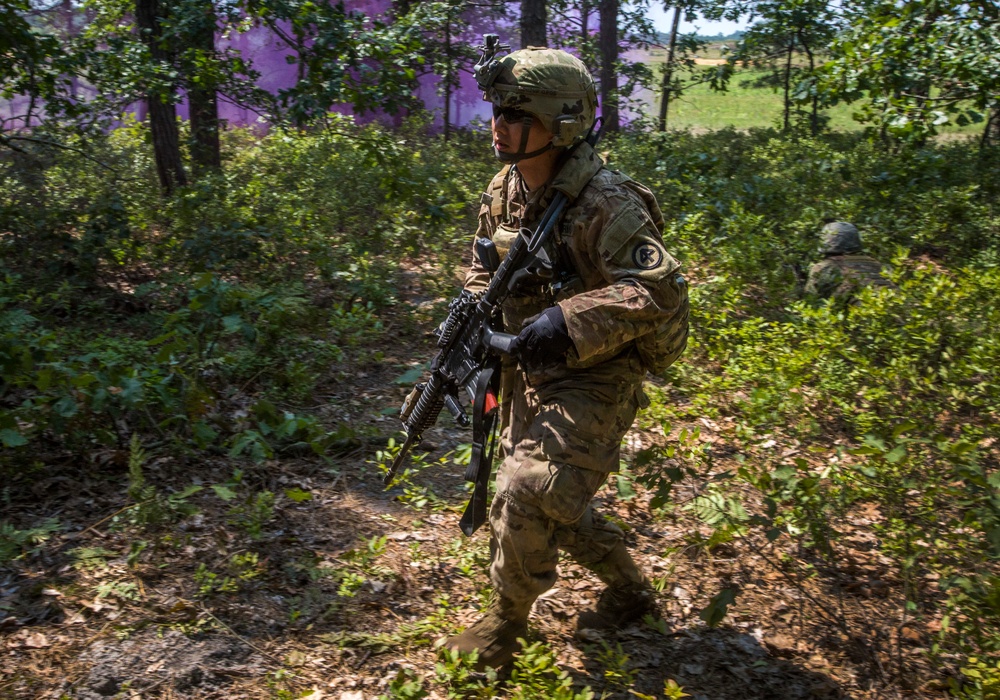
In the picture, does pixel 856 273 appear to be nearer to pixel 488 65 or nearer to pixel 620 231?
pixel 620 231

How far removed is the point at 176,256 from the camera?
22.8 ft

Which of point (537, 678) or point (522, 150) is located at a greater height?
point (522, 150)

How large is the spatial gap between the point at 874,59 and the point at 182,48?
6267 millimetres

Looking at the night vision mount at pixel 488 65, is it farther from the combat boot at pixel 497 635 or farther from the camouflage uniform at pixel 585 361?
the combat boot at pixel 497 635

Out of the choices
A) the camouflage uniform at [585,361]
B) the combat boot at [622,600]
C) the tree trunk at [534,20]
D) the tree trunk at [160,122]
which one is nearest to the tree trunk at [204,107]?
the tree trunk at [160,122]

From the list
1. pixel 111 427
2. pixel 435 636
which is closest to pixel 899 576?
pixel 435 636

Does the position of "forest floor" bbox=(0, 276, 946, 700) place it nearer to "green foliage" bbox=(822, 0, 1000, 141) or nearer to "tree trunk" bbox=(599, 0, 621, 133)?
"green foliage" bbox=(822, 0, 1000, 141)

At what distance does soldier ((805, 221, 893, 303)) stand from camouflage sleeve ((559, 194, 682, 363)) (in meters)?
4.09

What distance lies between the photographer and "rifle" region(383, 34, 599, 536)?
3076 mm

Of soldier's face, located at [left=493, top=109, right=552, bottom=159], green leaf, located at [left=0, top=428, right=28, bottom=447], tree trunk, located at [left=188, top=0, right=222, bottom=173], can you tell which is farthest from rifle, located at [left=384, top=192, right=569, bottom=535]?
tree trunk, located at [left=188, top=0, right=222, bottom=173]

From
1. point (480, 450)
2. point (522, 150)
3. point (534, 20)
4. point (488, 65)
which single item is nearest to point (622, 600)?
point (480, 450)

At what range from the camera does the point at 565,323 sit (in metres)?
2.85

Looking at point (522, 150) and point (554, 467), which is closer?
point (554, 467)

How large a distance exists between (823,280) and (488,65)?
4.71 m
